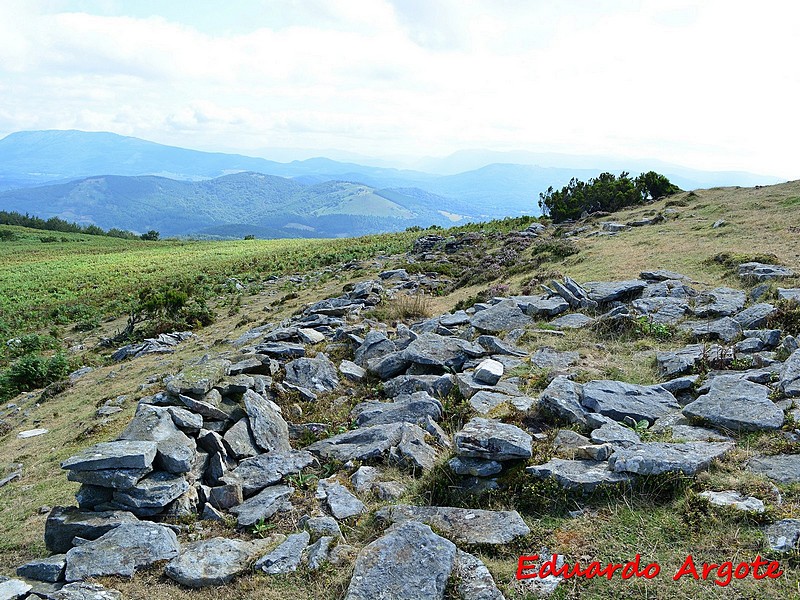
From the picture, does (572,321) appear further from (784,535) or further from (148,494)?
(148,494)

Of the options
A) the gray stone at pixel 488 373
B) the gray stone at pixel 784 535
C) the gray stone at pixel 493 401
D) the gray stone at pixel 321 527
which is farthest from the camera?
the gray stone at pixel 488 373

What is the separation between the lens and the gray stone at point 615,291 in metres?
15.3

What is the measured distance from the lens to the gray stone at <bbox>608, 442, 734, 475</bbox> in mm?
5984

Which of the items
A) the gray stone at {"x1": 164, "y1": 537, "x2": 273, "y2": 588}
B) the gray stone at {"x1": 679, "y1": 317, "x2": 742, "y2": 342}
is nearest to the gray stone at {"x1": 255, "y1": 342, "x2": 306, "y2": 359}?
the gray stone at {"x1": 164, "y1": 537, "x2": 273, "y2": 588}

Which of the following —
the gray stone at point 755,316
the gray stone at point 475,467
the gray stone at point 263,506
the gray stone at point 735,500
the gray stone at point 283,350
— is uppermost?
the gray stone at point 755,316

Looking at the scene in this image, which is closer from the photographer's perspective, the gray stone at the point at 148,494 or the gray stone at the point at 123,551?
the gray stone at the point at 123,551

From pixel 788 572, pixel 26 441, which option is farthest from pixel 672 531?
pixel 26 441

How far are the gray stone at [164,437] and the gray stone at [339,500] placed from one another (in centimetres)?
212

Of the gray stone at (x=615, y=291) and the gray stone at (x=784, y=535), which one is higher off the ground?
the gray stone at (x=615, y=291)

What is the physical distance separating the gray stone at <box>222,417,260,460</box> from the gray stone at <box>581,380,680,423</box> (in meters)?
5.87

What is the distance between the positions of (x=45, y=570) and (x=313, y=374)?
6550mm

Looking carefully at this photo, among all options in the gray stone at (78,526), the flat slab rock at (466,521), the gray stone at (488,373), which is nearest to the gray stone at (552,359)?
the gray stone at (488,373)

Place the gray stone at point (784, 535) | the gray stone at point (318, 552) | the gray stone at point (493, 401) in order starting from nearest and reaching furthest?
the gray stone at point (784, 535) → the gray stone at point (318, 552) → the gray stone at point (493, 401)

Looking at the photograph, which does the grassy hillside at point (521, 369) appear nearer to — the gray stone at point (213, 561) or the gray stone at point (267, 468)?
the gray stone at point (213, 561)
